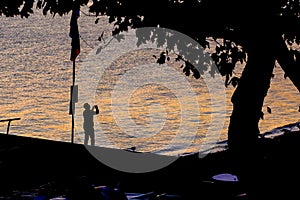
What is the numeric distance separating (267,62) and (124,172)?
681 cm

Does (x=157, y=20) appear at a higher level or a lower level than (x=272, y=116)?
higher

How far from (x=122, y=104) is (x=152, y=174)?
1906 inches

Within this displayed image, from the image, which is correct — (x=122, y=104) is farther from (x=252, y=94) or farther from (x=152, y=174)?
(x=252, y=94)

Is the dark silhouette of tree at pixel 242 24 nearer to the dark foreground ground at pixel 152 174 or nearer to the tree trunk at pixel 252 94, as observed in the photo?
the tree trunk at pixel 252 94

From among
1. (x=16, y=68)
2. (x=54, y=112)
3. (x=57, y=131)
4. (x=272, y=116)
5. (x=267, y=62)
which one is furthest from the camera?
(x=16, y=68)

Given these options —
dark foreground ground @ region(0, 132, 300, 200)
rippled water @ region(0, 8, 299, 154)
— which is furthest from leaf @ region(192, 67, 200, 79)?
rippled water @ region(0, 8, 299, 154)

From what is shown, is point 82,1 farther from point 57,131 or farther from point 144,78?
point 144,78

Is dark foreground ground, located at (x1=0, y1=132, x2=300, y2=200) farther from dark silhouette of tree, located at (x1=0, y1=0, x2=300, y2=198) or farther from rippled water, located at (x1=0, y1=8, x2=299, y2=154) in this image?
rippled water, located at (x1=0, y1=8, x2=299, y2=154)

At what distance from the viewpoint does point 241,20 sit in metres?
13.0

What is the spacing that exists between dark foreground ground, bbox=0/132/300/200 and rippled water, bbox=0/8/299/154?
11.0 ft

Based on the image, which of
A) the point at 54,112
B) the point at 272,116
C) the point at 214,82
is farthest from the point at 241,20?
the point at 214,82

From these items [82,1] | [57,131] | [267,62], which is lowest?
[57,131]

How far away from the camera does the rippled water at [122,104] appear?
46.8 m

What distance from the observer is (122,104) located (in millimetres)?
66438
